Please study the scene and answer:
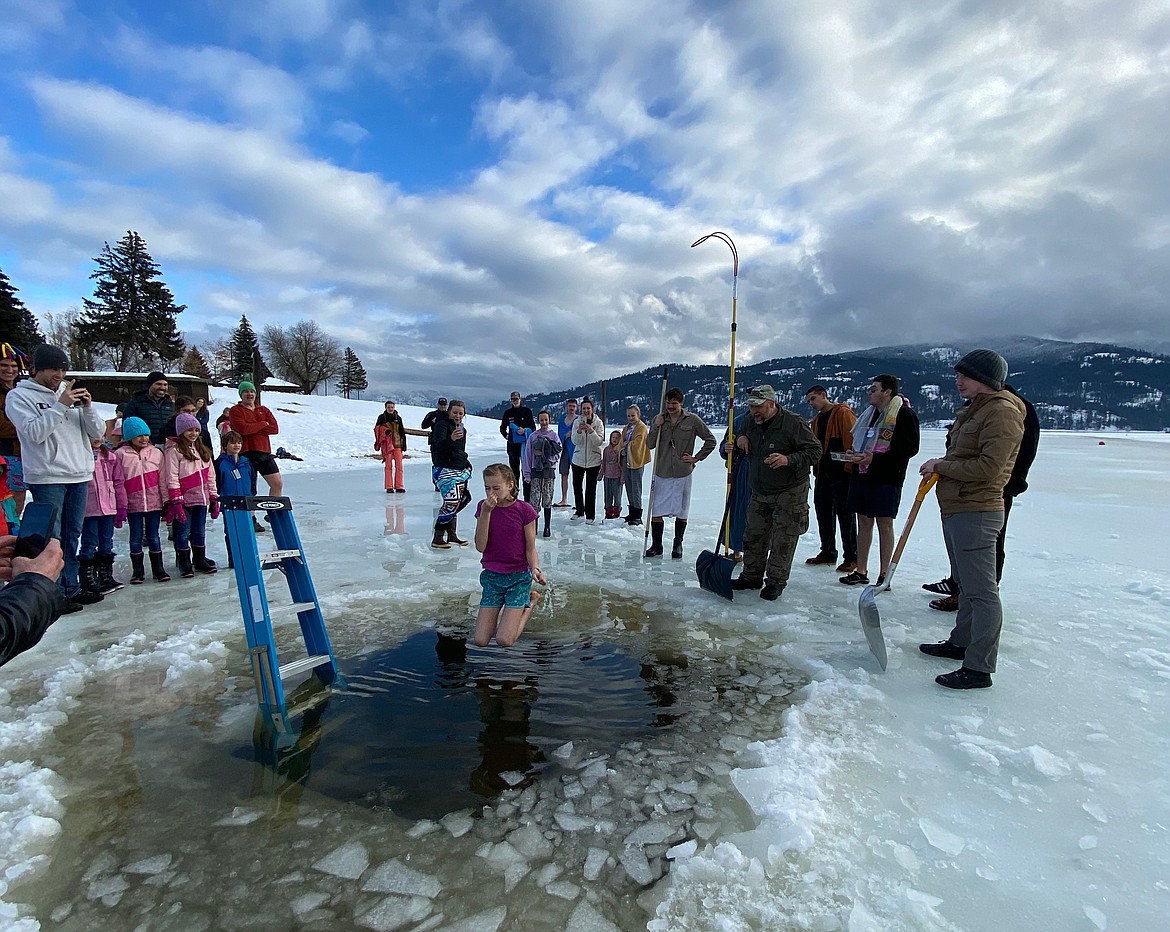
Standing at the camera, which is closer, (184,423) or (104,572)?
(104,572)

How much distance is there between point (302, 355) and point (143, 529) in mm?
68948

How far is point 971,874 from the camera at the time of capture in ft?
7.37

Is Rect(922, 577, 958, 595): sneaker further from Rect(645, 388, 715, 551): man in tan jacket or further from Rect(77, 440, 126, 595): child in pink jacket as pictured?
Rect(77, 440, 126, 595): child in pink jacket

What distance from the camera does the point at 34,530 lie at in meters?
2.59

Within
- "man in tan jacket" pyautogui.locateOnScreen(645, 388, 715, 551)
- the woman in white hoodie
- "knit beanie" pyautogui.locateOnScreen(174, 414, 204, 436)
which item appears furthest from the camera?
the woman in white hoodie

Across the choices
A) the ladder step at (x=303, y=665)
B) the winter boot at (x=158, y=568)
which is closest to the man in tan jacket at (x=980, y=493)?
the ladder step at (x=303, y=665)

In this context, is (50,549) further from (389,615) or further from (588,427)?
(588,427)

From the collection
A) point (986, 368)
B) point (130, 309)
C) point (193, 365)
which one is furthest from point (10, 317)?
point (986, 368)

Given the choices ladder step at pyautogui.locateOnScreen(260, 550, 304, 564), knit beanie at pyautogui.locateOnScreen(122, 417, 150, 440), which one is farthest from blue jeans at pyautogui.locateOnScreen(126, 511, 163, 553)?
ladder step at pyautogui.locateOnScreen(260, 550, 304, 564)

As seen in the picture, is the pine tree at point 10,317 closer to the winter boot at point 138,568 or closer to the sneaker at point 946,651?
the winter boot at point 138,568

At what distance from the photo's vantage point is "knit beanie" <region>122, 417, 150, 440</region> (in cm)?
607

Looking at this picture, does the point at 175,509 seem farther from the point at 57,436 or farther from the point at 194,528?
the point at 57,436

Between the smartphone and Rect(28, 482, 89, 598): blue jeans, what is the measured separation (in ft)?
8.57

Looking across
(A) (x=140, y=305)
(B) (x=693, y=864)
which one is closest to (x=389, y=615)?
(B) (x=693, y=864)
